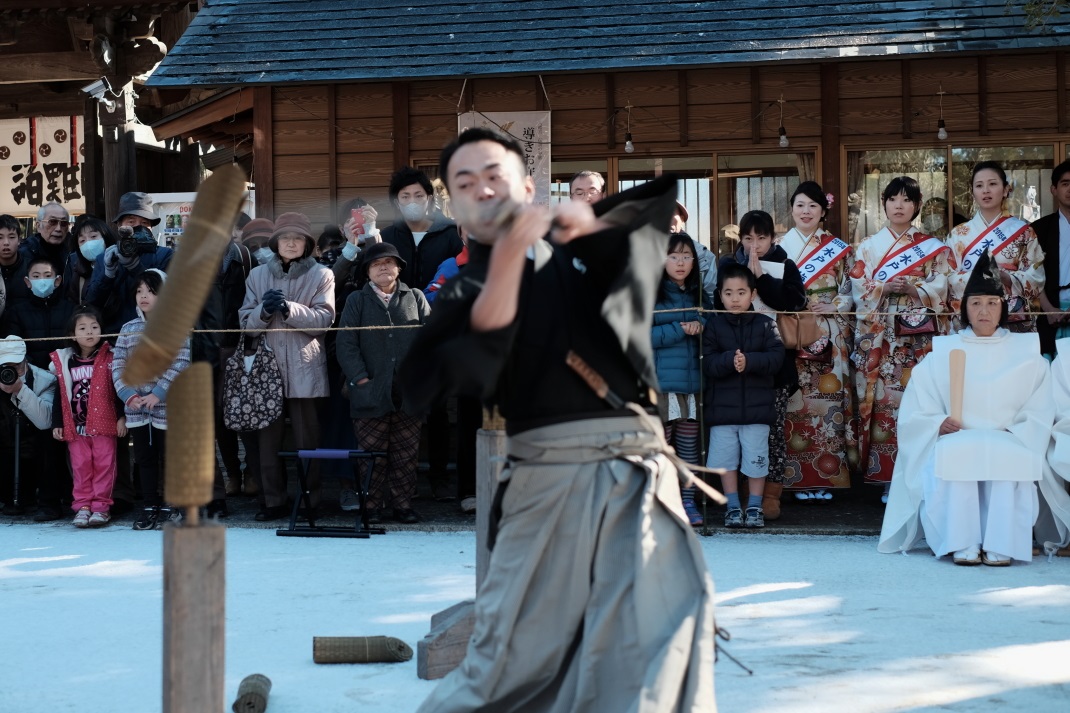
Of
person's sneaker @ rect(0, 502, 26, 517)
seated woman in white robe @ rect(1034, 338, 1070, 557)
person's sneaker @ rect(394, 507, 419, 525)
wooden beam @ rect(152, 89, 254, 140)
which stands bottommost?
person's sneaker @ rect(0, 502, 26, 517)

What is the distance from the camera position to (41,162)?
13602 millimetres

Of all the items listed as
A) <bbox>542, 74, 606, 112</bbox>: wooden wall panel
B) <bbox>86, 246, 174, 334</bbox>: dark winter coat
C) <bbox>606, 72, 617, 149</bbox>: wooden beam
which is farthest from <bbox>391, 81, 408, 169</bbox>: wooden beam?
<bbox>86, 246, 174, 334</bbox>: dark winter coat

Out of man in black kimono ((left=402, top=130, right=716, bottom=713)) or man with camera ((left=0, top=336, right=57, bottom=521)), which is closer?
man in black kimono ((left=402, top=130, right=716, bottom=713))

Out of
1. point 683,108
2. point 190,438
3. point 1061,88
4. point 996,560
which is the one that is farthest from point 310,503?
point 1061,88

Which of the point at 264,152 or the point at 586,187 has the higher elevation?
the point at 264,152

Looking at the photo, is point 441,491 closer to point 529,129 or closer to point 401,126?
point 529,129

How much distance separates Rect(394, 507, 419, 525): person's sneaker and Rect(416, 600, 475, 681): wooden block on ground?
2.96 meters

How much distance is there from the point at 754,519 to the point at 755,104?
13.4ft

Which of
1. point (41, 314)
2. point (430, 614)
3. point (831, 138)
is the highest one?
point (831, 138)

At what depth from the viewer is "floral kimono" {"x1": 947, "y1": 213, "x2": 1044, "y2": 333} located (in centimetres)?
766

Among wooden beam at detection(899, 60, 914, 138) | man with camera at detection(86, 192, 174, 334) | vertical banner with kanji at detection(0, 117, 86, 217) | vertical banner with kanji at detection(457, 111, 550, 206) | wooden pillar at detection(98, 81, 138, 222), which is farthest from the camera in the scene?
vertical banner with kanji at detection(0, 117, 86, 217)

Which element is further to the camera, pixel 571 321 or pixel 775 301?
pixel 775 301

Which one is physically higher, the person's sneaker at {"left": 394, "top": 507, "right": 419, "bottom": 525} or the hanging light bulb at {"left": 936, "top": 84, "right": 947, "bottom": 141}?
the hanging light bulb at {"left": 936, "top": 84, "right": 947, "bottom": 141}

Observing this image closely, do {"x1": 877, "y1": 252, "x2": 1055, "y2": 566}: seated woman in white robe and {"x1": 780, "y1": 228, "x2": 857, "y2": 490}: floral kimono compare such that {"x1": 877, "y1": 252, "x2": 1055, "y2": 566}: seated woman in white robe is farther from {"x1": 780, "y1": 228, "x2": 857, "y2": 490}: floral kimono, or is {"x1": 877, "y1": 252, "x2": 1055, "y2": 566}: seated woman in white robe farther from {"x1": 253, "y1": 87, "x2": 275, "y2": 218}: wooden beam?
{"x1": 253, "y1": 87, "x2": 275, "y2": 218}: wooden beam
